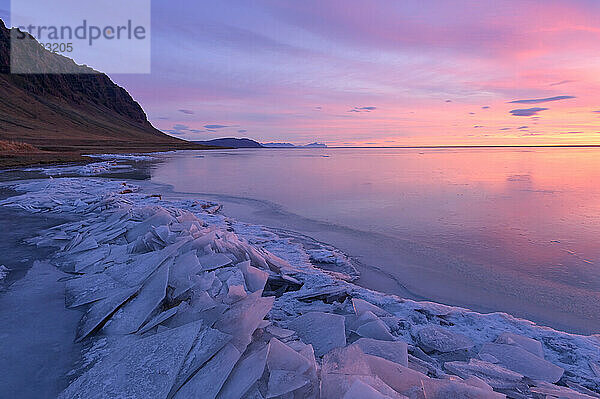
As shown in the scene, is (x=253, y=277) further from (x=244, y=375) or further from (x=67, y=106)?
(x=67, y=106)

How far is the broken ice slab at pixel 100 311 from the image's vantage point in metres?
2.56

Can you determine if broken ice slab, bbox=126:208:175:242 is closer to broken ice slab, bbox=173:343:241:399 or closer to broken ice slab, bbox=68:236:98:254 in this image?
broken ice slab, bbox=68:236:98:254

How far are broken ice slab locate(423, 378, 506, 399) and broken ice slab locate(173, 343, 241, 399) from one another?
1.16m

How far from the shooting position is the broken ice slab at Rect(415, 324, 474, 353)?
2.83 m

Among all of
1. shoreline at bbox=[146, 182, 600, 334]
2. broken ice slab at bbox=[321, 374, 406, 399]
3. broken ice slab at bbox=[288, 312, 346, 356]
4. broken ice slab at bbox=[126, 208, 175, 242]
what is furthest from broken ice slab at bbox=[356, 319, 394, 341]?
broken ice slab at bbox=[126, 208, 175, 242]

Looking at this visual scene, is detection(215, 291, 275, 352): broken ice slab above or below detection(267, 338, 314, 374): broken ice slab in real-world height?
above

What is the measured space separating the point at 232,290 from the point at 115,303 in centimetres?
97

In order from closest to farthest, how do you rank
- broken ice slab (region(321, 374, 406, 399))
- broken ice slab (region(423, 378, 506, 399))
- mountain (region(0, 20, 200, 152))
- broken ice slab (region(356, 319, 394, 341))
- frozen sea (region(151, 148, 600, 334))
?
broken ice slab (region(321, 374, 406, 399)) → broken ice slab (region(423, 378, 506, 399)) → broken ice slab (region(356, 319, 394, 341)) → frozen sea (region(151, 148, 600, 334)) → mountain (region(0, 20, 200, 152))

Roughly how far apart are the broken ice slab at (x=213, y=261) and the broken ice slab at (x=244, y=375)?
1.57m

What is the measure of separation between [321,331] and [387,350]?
1.79 ft

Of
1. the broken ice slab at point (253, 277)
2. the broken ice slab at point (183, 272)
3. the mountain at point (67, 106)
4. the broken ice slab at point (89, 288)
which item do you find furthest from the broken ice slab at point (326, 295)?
the mountain at point (67, 106)

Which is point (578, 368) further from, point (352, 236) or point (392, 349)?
point (352, 236)

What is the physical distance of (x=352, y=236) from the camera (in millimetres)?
6855

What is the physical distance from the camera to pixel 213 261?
366 centimetres
